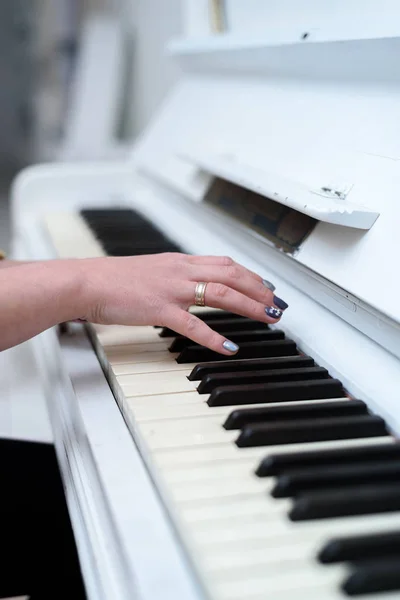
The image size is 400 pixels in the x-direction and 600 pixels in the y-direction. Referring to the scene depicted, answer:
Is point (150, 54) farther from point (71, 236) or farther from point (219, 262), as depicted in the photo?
point (219, 262)

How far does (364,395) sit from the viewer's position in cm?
78

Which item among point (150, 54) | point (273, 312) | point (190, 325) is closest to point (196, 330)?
point (190, 325)

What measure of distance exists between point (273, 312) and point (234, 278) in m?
0.07

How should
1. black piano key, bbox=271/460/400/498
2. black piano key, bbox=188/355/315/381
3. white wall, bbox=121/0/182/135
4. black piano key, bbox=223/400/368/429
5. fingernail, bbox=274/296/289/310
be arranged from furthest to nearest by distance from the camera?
white wall, bbox=121/0/182/135, fingernail, bbox=274/296/289/310, black piano key, bbox=188/355/315/381, black piano key, bbox=223/400/368/429, black piano key, bbox=271/460/400/498

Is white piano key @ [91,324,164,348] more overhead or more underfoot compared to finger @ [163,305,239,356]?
more overhead

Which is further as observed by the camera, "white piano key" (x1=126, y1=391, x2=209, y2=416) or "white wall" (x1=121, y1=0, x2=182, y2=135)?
"white wall" (x1=121, y1=0, x2=182, y2=135)

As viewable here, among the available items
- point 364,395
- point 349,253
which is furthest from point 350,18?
point 364,395

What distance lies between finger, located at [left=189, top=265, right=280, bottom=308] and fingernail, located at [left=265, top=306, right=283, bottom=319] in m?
0.01

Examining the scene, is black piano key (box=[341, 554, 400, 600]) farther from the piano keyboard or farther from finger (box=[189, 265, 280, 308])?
finger (box=[189, 265, 280, 308])

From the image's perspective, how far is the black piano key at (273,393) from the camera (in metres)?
0.78

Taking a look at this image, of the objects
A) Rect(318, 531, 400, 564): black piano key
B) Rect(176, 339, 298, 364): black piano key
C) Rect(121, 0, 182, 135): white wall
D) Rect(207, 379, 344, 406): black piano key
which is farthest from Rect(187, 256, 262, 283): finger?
Rect(121, 0, 182, 135): white wall

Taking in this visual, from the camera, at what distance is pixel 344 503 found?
0.58 m

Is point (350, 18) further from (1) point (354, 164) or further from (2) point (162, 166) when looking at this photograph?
(2) point (162, 166)

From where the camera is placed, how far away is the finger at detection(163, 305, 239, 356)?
0.88 metres
